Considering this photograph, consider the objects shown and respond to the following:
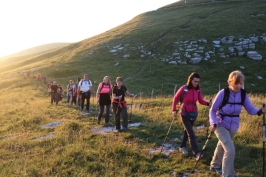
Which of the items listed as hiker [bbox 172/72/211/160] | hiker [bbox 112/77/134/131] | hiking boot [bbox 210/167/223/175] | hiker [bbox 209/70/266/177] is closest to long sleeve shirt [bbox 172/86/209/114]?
hiker [bbox 172/72/211/160]

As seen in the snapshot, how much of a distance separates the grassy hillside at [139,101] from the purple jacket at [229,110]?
5.18ft

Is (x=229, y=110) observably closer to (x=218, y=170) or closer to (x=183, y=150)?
(x=218, y=170)

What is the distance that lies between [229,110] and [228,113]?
0.10 metres

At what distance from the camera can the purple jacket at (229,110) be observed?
645cm

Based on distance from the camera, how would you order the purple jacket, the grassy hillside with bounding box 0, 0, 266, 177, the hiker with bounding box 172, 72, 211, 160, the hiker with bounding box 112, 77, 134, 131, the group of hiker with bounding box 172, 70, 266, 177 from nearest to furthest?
the group of hiker with bounding box 172, 70, 266, 177, the purple jacket, the hiker with bounding box 172, 72, 211, 160, the grassy hillside with bounding box 0, 0, 266, 177, the hiker with bounding box 112, 77, 134, 131

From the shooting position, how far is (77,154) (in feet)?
29.4

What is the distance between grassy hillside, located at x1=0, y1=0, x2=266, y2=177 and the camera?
8.22 metres

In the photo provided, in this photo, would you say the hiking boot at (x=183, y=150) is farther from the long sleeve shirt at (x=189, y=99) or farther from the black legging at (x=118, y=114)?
the black legging at (x=118, y=114)

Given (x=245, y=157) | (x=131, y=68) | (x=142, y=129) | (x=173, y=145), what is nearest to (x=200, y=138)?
(x=173, y=145)

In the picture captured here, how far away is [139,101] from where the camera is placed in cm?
2064

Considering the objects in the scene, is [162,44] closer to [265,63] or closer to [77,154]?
[265,63]

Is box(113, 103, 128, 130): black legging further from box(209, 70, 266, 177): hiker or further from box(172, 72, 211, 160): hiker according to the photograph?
box(209, 70, 266, 177): hiker

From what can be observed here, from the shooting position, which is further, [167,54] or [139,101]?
[167,54]

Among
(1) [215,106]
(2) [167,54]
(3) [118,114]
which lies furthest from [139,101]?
(2) [167,54]
